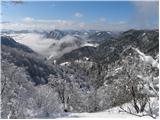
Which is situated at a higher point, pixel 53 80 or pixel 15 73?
pixel 15 73

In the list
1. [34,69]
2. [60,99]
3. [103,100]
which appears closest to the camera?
[60,99]

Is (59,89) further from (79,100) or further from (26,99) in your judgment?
(26,99)

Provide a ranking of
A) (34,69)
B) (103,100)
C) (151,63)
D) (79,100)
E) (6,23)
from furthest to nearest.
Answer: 1. (34,69)
2. (103,100)
3. (79,100)
4. (6,23)
5. (151,63)

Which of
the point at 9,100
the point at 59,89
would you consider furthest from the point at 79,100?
the point at 9,100

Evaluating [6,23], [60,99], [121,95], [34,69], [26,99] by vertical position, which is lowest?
[34,69]

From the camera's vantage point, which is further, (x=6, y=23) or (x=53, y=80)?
(x=53, y=80)

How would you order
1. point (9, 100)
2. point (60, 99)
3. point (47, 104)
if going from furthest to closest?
1. point (60, 99)
2. point (47, 104)
3. point (9, 100)

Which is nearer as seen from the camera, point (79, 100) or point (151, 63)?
point (151, 63)

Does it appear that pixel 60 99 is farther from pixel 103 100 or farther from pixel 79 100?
pixel 103 100

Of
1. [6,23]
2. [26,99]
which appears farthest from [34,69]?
[6,23]
